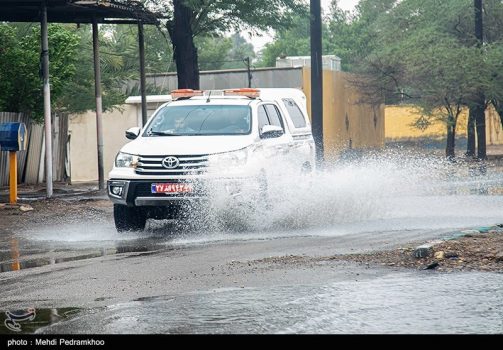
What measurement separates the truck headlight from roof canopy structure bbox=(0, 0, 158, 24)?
6.69 m

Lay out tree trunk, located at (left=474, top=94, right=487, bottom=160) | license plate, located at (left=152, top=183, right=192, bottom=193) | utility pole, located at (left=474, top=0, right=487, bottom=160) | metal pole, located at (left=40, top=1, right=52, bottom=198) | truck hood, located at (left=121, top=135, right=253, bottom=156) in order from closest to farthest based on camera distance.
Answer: license plate, located at (left=152, top=183, right=192, bottom=193) → truck hood, located at (left=121, top=135, right=253, bottom=156) → metal pole, located at (left=40, top=1, right=52, bottom=198) → utility pole, located at (left=474, top=0, right=487, bottom=160) → tree trunk, located at (left=474, top=94, right=487, bottom=160)

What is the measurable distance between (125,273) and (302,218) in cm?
545

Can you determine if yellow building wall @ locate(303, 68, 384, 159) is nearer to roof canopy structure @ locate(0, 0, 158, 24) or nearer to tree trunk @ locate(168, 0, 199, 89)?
tree trunk @ locate(168, 0, 199, 89)

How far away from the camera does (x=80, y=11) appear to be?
80.6ft

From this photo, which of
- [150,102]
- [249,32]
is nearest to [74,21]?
[249,32]

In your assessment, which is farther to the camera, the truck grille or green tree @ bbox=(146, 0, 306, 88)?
green tree @ bbox=(146, 0, 306, 88)

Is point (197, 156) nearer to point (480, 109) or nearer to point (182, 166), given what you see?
point (182, 166)

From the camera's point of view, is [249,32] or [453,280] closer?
[453,280]

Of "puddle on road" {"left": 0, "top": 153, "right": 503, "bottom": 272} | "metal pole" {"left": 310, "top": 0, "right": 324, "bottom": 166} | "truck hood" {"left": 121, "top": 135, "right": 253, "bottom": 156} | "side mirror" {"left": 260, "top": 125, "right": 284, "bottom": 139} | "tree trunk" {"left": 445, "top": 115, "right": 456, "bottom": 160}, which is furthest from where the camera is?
"tree trunk" {"left": 445, "top": 115, "right": 456, "bottom": 160}

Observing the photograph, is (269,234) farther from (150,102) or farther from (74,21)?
(150,102)

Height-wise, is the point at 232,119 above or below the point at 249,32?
below

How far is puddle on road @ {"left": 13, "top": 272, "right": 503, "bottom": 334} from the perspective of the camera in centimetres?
795

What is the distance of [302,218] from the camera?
16484 mm

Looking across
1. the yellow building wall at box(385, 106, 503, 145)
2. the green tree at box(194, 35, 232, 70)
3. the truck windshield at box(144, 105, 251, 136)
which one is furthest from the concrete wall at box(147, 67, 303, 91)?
the green tree at box(194, 35, 232, 70)
